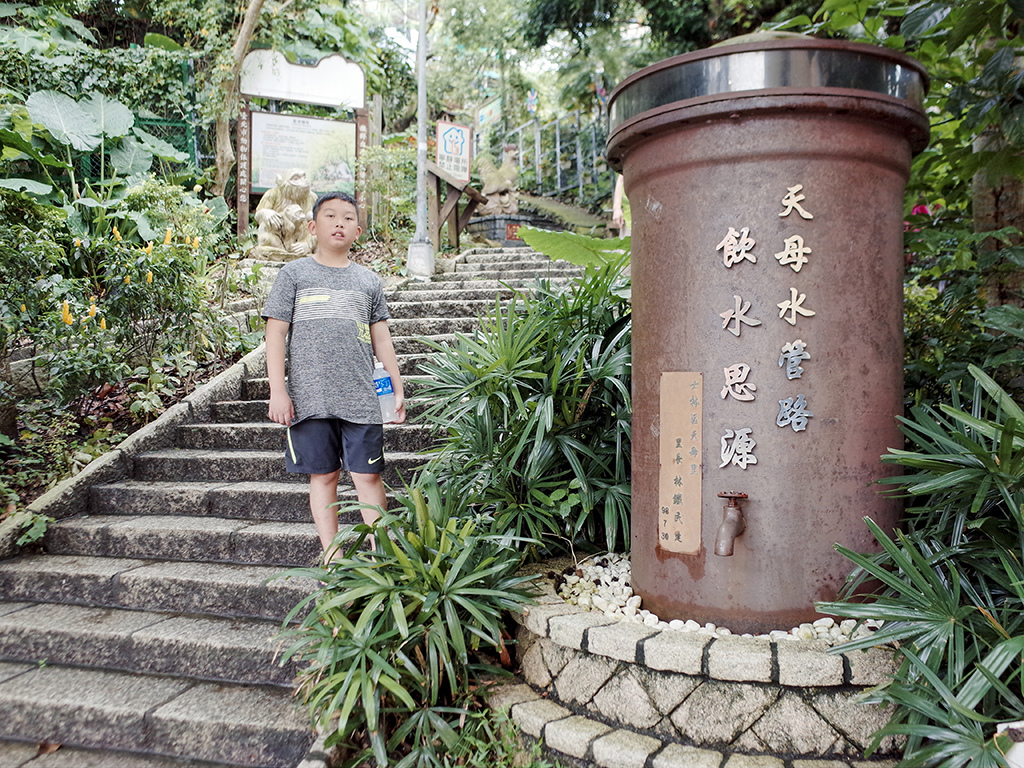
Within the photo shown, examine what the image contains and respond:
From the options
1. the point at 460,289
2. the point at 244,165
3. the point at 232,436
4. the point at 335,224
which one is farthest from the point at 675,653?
the point at 244,165

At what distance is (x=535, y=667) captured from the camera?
239cm

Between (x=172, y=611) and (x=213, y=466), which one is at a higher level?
(x=213, y=466)

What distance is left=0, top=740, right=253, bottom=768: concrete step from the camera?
2.44 meters

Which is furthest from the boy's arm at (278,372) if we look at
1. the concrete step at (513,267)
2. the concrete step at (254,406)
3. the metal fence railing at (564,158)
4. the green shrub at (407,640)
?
the metal fence railing at (564,158)

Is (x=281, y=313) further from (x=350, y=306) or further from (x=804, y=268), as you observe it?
(x=804, y=268)

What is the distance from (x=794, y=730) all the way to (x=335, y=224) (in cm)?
229

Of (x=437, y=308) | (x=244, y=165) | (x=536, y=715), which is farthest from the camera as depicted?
(x=244, y=165)

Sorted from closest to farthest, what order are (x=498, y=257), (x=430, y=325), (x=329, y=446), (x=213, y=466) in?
(x=329, y=446) < (x=213, y=466) < (x=430, y=325) < (x=498, y=257)

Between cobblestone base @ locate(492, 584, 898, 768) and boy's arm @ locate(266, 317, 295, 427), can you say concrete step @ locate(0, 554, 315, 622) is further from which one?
cobblestone base @ locate(492, 584, 898, 768)

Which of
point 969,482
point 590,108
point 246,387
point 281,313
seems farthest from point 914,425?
point 590,108

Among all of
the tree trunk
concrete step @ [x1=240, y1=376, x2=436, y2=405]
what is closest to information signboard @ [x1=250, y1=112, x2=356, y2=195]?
the tree trunk

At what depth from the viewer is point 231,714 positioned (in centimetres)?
248

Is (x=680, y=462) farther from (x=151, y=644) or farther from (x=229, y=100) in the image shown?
(x=229, y=100)

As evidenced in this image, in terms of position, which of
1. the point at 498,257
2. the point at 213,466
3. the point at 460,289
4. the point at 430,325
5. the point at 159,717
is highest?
the point at 498,257
